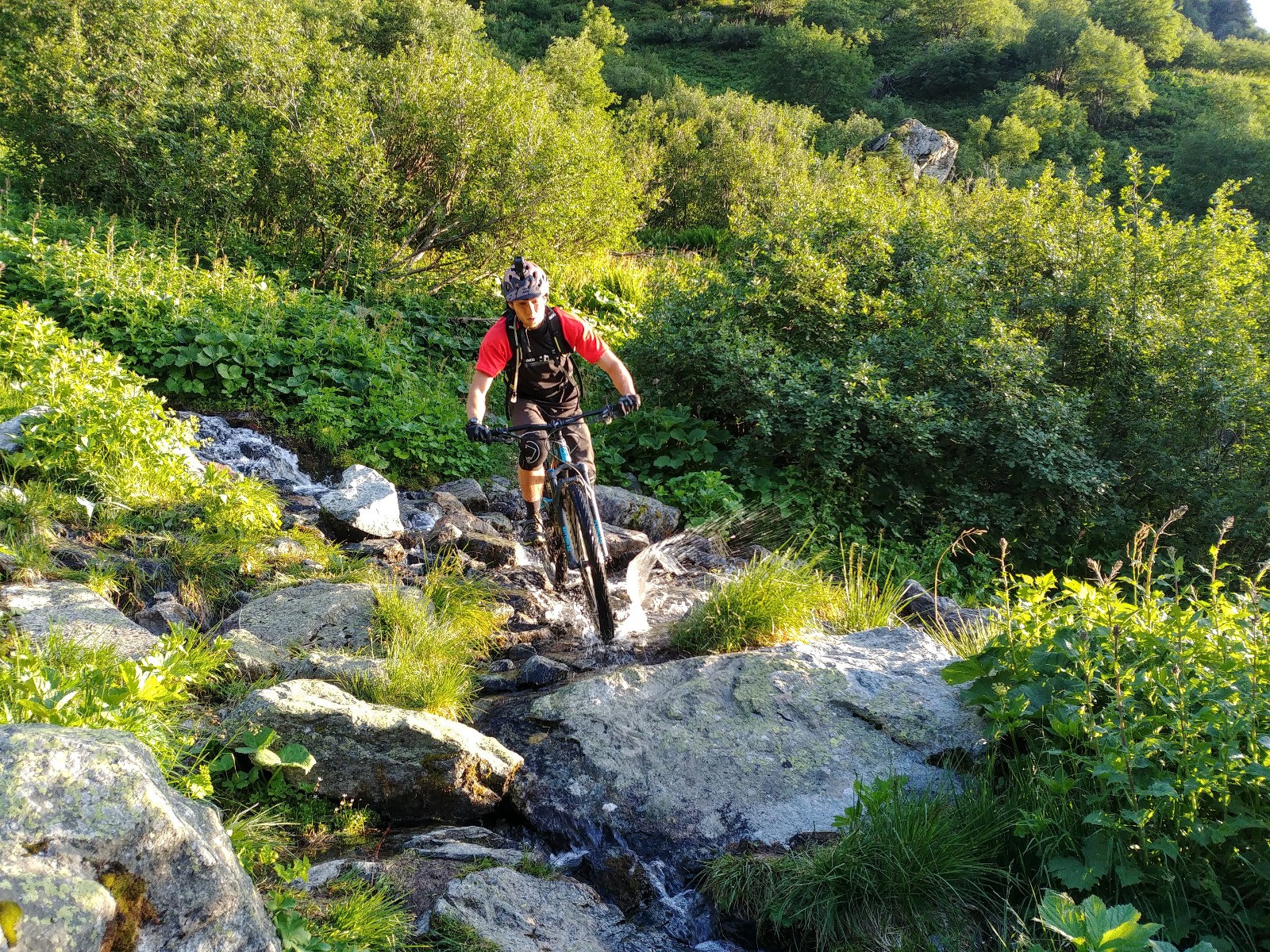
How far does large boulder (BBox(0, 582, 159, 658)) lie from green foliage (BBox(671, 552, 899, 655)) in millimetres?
3200

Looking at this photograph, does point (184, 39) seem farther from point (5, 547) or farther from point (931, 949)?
point (931, 949)

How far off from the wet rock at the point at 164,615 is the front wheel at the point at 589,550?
2360mm

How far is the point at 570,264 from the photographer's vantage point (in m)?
Result: 14.7

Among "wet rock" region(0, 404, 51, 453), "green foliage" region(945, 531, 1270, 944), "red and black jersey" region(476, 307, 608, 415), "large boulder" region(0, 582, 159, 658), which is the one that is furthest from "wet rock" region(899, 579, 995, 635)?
"wet rock" region(0, 404, 51, 453)

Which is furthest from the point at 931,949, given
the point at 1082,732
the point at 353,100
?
the point at 353,100

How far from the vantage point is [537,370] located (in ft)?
18.5

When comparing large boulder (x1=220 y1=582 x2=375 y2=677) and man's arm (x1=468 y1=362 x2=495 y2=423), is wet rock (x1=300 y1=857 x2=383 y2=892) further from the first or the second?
man's arm (x1=468 y1=362 x2=495 y2=423)

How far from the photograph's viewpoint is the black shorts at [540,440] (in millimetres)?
5637

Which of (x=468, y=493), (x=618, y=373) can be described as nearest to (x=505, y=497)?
(x=468, y=493)

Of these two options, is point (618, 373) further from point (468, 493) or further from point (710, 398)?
point (710, 398)

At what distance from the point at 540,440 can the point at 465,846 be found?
114 inches

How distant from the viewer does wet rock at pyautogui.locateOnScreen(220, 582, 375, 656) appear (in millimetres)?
4668

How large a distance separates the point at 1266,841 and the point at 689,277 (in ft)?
29.6

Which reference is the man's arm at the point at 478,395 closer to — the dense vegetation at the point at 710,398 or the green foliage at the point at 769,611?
the dense vegetation at the point at 710,398
